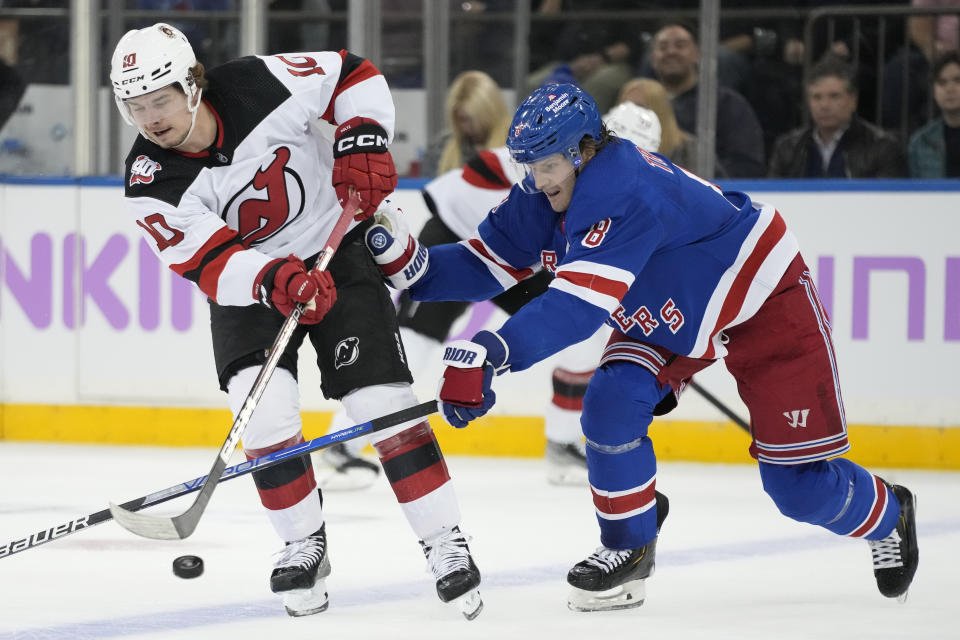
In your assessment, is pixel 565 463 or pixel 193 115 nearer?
pixel 193 115

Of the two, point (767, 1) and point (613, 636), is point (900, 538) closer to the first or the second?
point (613, 636)

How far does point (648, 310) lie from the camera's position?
2.65m

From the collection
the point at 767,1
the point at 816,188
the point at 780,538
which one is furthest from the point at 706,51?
the point at 780,538

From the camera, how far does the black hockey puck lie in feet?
9.40

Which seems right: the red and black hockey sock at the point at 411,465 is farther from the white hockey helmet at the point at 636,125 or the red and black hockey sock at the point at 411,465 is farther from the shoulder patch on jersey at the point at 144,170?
the white hockey helmet at the point at 636,125


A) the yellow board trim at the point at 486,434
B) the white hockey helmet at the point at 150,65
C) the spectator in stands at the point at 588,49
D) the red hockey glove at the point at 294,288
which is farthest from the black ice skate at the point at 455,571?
the spectator in stands at the point at 588,49

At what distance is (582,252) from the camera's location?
2.46 metres

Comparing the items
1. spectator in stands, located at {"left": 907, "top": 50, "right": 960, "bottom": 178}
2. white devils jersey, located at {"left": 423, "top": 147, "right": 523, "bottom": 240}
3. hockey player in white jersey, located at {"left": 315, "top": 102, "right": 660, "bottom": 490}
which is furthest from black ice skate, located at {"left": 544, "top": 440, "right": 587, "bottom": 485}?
spectator in stands, located at {"left": 907, "top": 50, "right": 960, "bottom": 178}

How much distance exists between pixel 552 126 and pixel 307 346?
2586 millimetres

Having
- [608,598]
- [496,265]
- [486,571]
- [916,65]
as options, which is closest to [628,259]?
[496,265]

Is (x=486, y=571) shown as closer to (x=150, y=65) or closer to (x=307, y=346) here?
(x=150, y=65)

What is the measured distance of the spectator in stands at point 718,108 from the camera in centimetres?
495

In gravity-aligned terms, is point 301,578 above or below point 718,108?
below

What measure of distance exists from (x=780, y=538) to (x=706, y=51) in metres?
2.01
